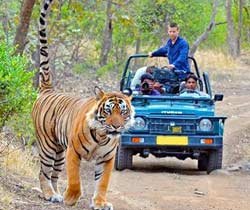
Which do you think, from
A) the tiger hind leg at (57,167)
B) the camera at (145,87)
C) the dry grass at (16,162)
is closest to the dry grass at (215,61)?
the camera at (145,87)

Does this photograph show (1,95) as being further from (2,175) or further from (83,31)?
(83,31)

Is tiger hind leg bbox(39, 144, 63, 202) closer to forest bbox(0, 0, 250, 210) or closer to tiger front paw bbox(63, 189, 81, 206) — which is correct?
forest bbox(0, 0, 250, 210)

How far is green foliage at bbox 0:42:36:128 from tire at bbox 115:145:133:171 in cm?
457

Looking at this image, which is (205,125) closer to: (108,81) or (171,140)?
(171,140)

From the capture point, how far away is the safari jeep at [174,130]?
12430 millimetres

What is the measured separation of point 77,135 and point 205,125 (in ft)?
14.6

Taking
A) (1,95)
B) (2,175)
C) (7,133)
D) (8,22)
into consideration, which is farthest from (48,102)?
(8,22)

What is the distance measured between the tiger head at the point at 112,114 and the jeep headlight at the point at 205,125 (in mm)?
4371

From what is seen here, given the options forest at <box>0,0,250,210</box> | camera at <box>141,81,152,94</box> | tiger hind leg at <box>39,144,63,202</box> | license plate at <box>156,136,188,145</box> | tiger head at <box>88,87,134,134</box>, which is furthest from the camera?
camera at <box>141,81,152,94</box>

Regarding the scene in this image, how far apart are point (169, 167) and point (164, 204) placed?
4128 mm

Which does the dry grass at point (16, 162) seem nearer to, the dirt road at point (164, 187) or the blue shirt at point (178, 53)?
the dirt road at point (164, 187)

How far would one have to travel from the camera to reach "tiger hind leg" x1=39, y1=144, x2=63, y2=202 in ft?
28.9

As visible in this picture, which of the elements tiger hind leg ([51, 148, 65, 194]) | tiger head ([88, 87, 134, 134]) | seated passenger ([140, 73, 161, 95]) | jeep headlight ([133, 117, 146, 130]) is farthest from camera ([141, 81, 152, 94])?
tiger head ([88, 87, 134, 134])

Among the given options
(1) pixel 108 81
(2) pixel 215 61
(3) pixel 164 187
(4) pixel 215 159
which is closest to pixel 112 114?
(3) pixel 164 187
